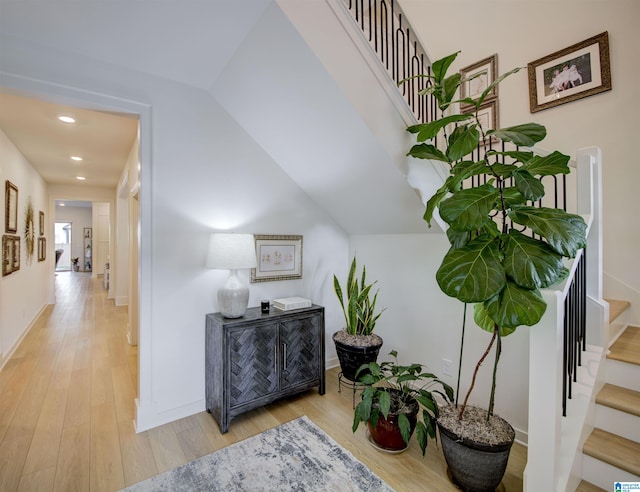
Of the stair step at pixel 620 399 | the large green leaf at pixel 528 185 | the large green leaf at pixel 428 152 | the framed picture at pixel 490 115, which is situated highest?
the framed picture at pixel 490 115

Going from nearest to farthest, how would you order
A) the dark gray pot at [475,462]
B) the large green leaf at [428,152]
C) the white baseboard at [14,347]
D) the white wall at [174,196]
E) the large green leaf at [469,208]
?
the large green leaf at [469,208], the dark gray pot at [475,462], the large green leaf at [428,152], the white wall at [174,196], the white baseboard at [14,347]

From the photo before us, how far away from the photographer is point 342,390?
2809mm

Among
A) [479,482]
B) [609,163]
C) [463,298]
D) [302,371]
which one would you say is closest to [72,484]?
[302,371]

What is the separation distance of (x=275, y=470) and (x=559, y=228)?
1.95 m

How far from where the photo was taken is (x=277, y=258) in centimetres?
291

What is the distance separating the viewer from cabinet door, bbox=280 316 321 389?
8.19 feet

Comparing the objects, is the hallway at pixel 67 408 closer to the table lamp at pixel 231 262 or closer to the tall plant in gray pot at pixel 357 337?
the table lamp at pixel 231 262

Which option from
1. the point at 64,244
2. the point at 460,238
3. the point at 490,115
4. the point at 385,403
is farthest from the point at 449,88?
the point at 64,244

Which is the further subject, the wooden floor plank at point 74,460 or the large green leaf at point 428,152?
the large green leaf at point 428,152

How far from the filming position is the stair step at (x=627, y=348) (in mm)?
1715

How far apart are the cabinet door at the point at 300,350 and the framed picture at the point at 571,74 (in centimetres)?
273

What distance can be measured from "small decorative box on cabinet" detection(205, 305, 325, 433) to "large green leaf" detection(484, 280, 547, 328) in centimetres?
160

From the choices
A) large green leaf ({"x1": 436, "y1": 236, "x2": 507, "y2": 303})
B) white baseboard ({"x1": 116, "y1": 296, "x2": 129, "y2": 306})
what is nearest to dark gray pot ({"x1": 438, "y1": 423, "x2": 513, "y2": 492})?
large green leaf ({"x1": 436, "y1": 236, "x2": 507, "y2": 303})

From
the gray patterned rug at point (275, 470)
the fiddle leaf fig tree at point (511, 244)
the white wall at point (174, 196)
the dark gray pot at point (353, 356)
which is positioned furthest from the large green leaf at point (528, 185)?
the white wall at point (174, 196)
